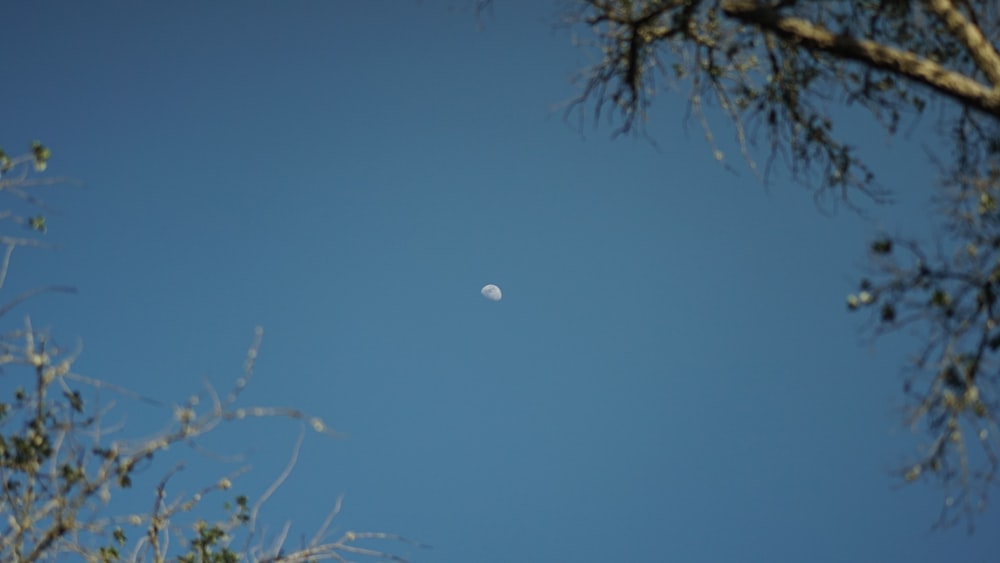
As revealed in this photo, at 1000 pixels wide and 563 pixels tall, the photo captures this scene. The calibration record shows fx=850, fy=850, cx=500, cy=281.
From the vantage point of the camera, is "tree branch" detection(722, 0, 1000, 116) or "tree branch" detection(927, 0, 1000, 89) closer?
"tree branch" detection(722, 0, 1000, 116)

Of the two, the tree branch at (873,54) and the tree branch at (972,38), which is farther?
the tree branch at (972,38)

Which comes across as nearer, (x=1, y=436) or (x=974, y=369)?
(x=1, y=436)

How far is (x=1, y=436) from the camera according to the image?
11.6ft

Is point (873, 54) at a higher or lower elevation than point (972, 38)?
lower

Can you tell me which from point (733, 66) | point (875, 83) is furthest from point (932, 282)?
point (733, 66)

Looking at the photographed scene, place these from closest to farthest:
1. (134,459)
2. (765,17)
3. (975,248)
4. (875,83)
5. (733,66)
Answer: (134,459) → (975,248) → (765,17) → (875,83) → (733,66)

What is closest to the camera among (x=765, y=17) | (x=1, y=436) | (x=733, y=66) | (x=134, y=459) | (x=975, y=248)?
→ (x=134, y=459)

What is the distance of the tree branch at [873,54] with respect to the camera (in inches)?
154

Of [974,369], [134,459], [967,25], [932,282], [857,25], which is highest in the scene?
[857,25]

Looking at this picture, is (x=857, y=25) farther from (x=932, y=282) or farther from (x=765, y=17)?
(x=932, y=282)

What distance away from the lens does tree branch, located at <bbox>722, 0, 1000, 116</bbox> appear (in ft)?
12.9

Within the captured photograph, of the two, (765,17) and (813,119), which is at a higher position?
(813,119)

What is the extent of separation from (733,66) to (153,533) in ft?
15.5

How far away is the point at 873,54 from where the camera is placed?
4.19 metres
